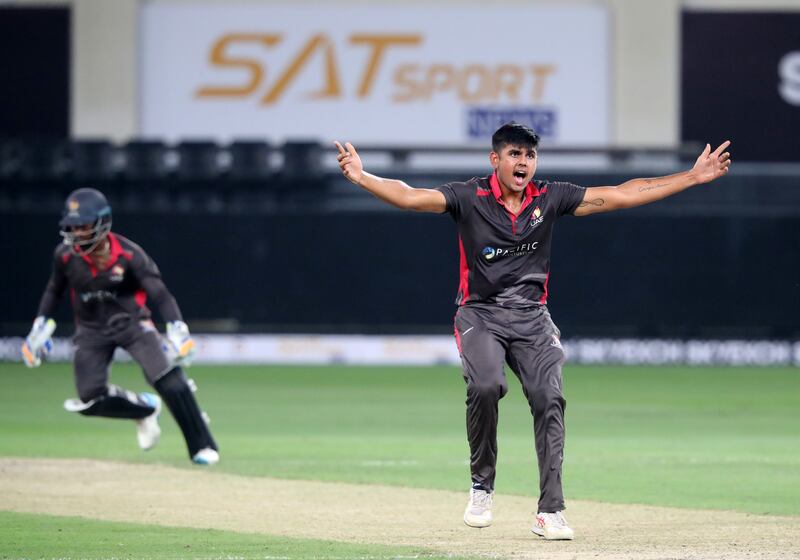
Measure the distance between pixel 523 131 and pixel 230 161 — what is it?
1422 cm

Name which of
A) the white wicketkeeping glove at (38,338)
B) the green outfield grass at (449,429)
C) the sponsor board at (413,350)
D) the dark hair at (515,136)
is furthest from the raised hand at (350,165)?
the sponsor board at (413,350)

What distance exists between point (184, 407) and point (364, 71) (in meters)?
16.0

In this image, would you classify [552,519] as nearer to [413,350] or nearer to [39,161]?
[413,350]

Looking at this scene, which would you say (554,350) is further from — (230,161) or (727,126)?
(727,126)

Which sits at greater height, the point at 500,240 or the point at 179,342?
the point at 500,240

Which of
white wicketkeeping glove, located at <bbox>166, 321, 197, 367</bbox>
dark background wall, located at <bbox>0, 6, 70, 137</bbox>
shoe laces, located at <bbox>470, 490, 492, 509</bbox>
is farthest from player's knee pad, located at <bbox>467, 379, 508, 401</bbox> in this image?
dark background wall, located at <bbox>0, 6, 70, 137</bbox>

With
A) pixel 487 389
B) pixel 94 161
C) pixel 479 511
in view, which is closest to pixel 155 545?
pixel 479 511

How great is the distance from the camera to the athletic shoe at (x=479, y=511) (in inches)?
341

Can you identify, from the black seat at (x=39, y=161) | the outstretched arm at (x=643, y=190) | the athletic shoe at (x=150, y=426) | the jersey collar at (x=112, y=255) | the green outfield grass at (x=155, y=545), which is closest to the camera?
the green outfield grass at (x=155, y=545)

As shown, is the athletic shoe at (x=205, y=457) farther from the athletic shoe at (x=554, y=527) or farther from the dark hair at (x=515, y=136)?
the dark hair at (x=515, y=136)

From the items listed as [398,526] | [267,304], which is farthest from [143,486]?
[267,304]

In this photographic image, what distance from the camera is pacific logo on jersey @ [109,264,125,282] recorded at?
1177 cm

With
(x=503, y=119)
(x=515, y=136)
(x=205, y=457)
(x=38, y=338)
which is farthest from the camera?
(x=503, y=119)

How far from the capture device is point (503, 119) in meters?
26.9
